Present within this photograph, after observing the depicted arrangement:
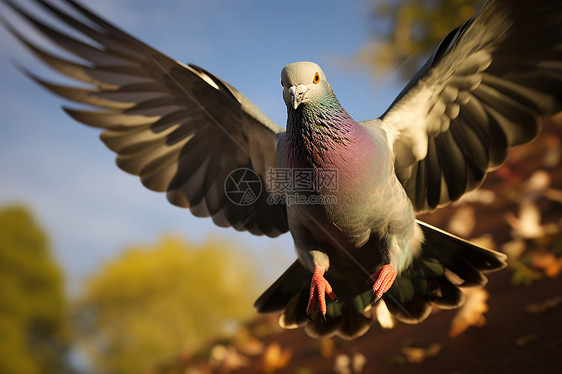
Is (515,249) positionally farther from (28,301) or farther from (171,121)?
(28,301)

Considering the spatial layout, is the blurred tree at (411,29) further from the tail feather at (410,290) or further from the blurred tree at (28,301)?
the blurred tree at (28,301)

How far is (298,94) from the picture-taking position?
6.84ft

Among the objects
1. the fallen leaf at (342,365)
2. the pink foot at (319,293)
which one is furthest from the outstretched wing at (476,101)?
the fallen leaf at (342,365)

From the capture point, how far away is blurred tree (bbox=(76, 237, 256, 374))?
14.1 m

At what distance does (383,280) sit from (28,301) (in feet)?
46.9

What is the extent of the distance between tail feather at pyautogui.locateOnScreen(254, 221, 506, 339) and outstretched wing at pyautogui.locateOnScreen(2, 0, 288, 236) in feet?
1.56

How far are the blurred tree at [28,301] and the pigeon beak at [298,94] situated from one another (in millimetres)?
13406

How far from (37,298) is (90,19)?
13.8 metres

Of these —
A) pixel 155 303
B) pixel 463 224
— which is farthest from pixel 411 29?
pixel 155 303

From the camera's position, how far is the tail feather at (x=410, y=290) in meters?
2.72

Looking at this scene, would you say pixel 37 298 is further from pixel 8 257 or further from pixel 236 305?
pixel 236 305

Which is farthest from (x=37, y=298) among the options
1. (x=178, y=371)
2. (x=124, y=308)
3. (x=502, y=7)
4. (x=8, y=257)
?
(x=502, y=7)

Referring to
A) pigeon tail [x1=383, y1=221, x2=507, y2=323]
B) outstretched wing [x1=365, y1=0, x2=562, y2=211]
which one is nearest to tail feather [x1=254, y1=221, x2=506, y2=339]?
pigeon tail [x1=383, y1=221, x2=507, y2=323]

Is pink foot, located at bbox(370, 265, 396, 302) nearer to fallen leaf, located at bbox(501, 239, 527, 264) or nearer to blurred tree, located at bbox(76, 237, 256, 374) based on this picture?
fallen leaf, located at bbox(501, 239, 527, 264)
